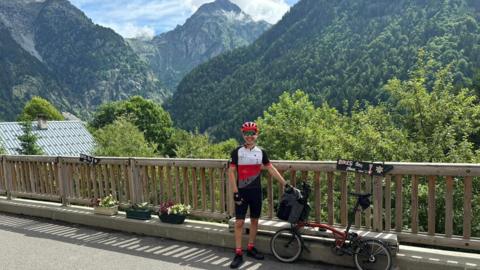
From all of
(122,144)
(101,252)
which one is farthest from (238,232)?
(122,144)

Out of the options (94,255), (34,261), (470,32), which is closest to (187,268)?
(94,255)

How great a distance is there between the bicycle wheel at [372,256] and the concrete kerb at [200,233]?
178 mm

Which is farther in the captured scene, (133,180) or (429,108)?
(429,108)

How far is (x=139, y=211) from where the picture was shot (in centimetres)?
691

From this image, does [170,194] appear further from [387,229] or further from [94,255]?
[387,229]

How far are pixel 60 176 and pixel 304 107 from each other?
24.0 metres

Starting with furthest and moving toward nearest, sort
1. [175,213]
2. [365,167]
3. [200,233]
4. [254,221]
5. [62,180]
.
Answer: [62,180] < [175,213] < [200,233] < [254,221] < [365,167]

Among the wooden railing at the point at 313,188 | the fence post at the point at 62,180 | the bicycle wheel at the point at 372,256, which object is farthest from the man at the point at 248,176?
the fence post at the point at 62,180

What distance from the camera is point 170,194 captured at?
6.81 metres

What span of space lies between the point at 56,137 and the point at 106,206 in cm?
3259

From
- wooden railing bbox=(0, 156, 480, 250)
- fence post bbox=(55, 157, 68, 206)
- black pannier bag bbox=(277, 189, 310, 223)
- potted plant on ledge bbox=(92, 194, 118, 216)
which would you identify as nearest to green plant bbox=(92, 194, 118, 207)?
potted plant on ledge bbox=(92, 194, 118, 216)

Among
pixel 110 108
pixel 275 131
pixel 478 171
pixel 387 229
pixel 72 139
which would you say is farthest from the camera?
pixel 110 108

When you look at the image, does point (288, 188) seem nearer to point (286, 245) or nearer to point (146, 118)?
point (286, 245)

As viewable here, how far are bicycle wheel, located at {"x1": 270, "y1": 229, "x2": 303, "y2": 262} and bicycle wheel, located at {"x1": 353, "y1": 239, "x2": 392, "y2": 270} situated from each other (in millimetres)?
754
